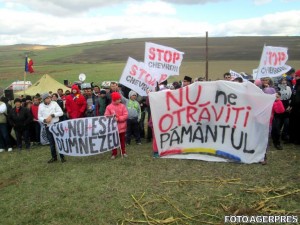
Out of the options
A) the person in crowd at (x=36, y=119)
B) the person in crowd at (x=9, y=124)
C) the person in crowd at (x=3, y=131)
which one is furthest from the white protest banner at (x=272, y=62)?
the person in crowd at (x=3, y=131)

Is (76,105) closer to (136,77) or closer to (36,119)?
(36,119)

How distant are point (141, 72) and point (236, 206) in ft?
19.1

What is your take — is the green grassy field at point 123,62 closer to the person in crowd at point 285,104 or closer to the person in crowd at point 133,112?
the person in crowd at point 285,104

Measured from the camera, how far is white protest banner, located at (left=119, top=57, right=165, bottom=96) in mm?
10453

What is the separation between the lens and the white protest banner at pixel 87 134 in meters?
8.73

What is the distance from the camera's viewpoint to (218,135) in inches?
321

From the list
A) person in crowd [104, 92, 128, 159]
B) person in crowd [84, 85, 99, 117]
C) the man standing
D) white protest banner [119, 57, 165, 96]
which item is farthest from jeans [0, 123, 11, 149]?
person in crowd [104, 92, 128, 159]

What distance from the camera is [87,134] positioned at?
873 cm

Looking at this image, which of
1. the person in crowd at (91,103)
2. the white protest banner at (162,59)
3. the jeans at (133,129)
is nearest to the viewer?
the jeans at (133,129)

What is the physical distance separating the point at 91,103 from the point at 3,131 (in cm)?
294

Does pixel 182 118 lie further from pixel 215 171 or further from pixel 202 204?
pixel 202 204

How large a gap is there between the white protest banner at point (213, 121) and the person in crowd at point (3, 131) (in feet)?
17.1

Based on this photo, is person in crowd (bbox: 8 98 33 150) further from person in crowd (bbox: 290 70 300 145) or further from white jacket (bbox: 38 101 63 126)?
person in crowd (bbox: 290 70 300 145)

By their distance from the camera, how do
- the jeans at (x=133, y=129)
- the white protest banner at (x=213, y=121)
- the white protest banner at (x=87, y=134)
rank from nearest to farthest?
the white protest banner at (x=213, y=121), the white protest banner at (x=87, y=134), the jeans at (x=133, y=129)
